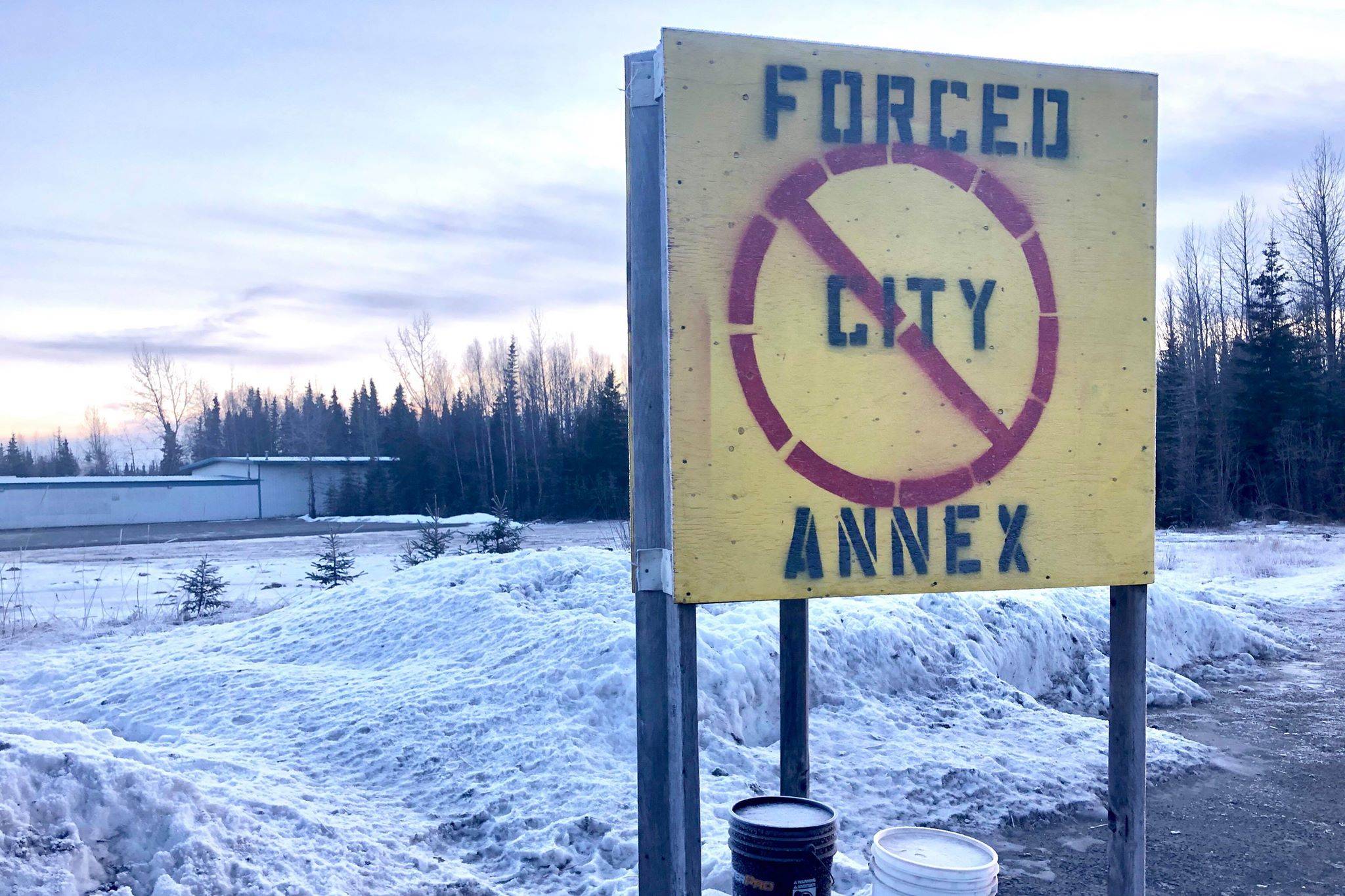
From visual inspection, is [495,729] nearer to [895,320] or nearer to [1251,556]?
[895,320]

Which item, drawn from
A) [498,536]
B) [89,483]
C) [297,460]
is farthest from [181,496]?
[498,536]

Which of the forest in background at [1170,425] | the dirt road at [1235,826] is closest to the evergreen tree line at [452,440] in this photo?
the forest in background at [1170,425]

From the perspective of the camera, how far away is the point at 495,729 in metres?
6.91

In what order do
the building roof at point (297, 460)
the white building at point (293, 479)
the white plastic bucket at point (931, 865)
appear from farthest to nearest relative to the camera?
1. the building roof at point (297, 460)
2. the white building at point (293, 479)
3. the white plastic bucket at point (931, 865)

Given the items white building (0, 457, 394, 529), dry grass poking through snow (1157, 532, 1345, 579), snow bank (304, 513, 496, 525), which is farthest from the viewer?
snow bank (304, 513, 496, 525)

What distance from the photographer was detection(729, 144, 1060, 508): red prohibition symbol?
315 centimetres

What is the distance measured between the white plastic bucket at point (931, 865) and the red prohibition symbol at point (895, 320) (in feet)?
3.92

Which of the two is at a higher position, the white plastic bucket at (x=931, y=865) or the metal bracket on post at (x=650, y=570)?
the metal bracket on post at (x=650, y=570)

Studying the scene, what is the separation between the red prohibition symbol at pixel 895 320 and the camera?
124 inches

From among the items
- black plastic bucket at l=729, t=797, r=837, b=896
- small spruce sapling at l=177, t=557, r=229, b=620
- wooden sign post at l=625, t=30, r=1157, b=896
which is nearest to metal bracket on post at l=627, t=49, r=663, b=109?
wooden sign post at l=625, t=30, r=1157, b=896

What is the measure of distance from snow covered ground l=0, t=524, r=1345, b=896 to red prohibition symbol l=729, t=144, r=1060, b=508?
2412 millimetres

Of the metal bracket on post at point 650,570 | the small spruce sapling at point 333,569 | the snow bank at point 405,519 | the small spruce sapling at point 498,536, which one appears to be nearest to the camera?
the metal bracket on post at point 650,570

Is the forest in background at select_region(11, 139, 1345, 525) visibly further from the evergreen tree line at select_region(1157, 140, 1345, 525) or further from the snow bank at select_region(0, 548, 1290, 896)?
the snow bank at select_region(0, 548, 1290, 896)

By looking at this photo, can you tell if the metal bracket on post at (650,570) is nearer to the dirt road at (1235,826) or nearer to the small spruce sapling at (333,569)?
the dirt road at (1235,826)
